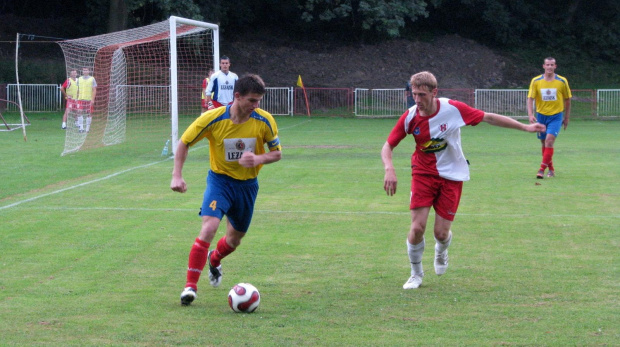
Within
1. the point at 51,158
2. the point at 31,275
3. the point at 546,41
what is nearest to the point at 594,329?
the point at 31,275

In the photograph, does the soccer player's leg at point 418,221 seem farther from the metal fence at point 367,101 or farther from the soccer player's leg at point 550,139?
the metal fence at point 367,101

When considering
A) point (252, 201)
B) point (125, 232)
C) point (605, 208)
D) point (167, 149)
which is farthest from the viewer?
point (167, 149)

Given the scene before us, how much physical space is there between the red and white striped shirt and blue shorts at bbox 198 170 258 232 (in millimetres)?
1263

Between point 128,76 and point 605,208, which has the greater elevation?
point 128,76

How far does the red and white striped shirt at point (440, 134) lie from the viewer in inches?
265

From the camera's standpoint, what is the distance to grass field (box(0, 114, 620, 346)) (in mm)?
5332

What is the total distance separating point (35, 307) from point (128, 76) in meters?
19.1

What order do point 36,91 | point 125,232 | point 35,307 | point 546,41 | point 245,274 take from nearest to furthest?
1. point 35,307
2. point 245,274
3. point 125,232
4. point 36,91
5. point 546,41

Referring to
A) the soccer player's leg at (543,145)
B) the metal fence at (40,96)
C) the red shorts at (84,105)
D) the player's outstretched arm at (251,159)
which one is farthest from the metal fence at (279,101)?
the player's outstretched arm at (251,159)

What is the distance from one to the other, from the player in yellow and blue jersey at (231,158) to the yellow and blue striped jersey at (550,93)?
937cm

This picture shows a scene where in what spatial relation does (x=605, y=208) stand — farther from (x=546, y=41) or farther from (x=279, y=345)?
(x=546, y=41)

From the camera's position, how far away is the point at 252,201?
21.5ft

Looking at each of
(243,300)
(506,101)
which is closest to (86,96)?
(243,300)

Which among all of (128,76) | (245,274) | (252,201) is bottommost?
(245,274)
